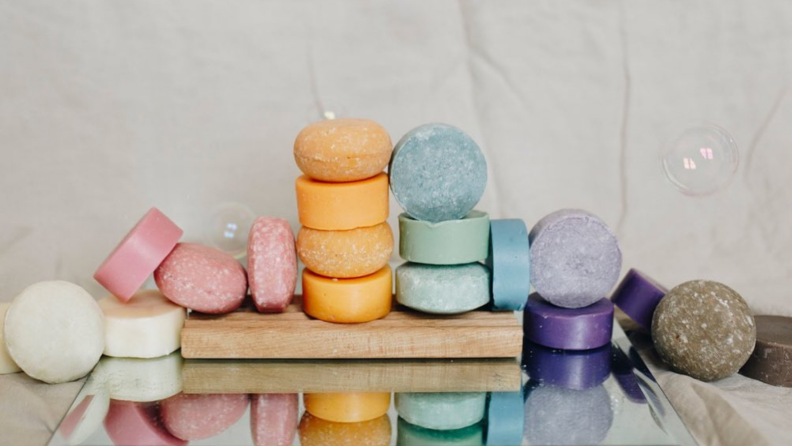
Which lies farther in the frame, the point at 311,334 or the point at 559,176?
the point at 559,176

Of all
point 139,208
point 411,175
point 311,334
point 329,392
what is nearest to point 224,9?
point 139,208

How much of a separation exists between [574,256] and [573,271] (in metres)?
0.02

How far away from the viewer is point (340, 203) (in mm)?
1263

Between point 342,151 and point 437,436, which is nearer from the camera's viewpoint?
point 437,436

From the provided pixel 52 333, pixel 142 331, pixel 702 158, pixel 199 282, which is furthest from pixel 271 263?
pixel 702 158

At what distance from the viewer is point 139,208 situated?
1.79 m

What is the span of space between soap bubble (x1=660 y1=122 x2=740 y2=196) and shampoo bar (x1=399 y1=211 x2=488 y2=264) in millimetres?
365

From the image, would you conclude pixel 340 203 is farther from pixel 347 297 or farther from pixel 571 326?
pixel 571 326

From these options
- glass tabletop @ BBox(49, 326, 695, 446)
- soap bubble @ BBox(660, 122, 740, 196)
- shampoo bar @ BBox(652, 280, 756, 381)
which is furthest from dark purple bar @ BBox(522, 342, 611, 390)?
soap bubble @ BBox(660, 122, 740, 196)

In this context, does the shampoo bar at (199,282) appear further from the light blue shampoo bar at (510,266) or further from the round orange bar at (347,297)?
the light blue shampoo bar at (510,266)

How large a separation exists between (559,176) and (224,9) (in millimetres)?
767

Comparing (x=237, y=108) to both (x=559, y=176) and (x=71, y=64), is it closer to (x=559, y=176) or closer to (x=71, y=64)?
(x=71, y=64)

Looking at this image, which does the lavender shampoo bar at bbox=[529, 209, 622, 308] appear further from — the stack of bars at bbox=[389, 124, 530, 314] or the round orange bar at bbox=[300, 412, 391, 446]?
the round orange bar at bbox=[300, 412, 391, 446]

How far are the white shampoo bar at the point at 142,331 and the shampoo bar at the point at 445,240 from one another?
38cm
